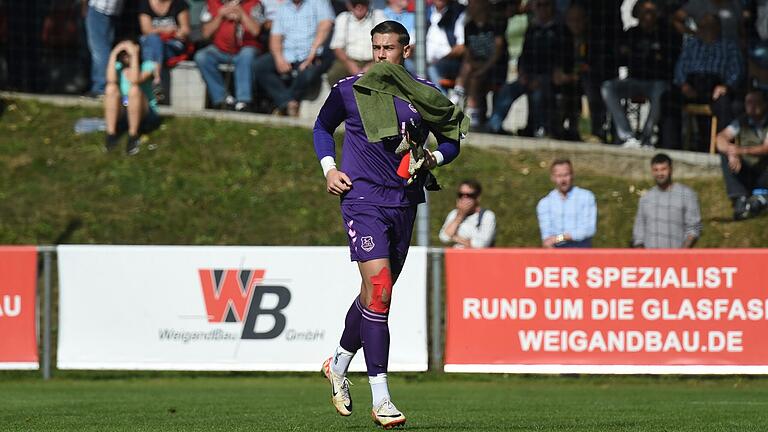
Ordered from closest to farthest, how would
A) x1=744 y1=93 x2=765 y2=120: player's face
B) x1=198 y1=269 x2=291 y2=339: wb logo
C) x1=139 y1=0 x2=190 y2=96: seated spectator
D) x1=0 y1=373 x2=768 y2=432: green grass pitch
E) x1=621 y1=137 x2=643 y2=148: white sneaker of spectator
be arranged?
x1=0 y1=373 x2=768 y2=432: green grass pitch, x1=198 y1=269 x2=291 y2=339: wb logo, x1=744 y1=93 x2=765 y2=120: player's face, x1=621 y1=137 x2=643 y2=148: white sneaker of spectator, x1=139 y1=0 x2=190 y2=96: seated spectator

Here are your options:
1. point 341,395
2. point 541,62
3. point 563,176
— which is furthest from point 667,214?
point 341,395

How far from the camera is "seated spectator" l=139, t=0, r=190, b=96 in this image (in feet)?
56.6

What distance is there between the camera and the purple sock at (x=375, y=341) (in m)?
7.16

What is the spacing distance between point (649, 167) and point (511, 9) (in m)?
2.60

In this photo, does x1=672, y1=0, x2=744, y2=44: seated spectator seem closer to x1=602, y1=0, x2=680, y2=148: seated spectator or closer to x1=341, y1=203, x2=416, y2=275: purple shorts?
x1=602, y1=0, x2=680, y2=148: seated spectator

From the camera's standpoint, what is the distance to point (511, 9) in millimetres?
16750

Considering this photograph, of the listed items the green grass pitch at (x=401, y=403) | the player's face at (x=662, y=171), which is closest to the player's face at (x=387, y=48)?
the green grass pitch at (x=401, y=403)

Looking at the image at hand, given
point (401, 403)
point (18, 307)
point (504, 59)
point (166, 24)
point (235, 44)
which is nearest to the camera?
point (401, 403)

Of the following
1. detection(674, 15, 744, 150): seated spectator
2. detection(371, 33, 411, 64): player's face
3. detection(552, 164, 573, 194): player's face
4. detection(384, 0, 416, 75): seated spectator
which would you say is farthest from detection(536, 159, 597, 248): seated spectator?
detection(371, 33, 411, 64): player's face

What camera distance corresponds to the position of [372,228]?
7.13 metres

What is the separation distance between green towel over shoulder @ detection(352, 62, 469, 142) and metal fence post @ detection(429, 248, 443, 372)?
16.4ft

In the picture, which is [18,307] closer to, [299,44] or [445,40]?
[299,44]

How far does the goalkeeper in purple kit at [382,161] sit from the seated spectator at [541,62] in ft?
30.0

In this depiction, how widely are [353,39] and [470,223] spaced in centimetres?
400
